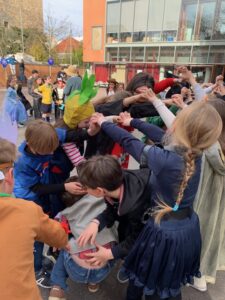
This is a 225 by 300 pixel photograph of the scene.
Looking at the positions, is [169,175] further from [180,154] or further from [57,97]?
[57,97]

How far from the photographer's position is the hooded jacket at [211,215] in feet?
6.67

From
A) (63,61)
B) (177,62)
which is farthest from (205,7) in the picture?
(63,61)

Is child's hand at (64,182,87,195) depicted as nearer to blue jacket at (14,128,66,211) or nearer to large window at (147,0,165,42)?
blue jacket at (14,128,66,211)

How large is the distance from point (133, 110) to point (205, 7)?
17261 mm

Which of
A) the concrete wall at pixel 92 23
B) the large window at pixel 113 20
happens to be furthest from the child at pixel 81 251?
the concrete wall at pixel 92 23

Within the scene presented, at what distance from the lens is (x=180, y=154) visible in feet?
4.59

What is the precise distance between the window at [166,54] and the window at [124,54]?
277 centimetres

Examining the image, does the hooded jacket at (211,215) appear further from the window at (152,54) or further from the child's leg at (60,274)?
the window at (152,54)

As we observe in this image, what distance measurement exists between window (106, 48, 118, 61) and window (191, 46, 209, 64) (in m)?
6.46

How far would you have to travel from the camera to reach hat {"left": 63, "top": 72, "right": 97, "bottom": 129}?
1951 millimetres

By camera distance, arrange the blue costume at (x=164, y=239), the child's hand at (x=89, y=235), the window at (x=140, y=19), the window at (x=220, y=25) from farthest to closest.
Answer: the window at (x=140, y=19) → the window at (x=220, y=25) → the child's hand at (x=89, y=235) → the blue costume at (x=164, y=239)

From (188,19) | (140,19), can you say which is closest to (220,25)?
(188,19)

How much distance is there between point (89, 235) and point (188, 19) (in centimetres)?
1859

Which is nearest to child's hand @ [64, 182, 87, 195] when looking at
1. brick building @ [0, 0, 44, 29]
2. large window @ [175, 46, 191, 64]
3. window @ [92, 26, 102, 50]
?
large window @ [175, 46, 191, 64]
